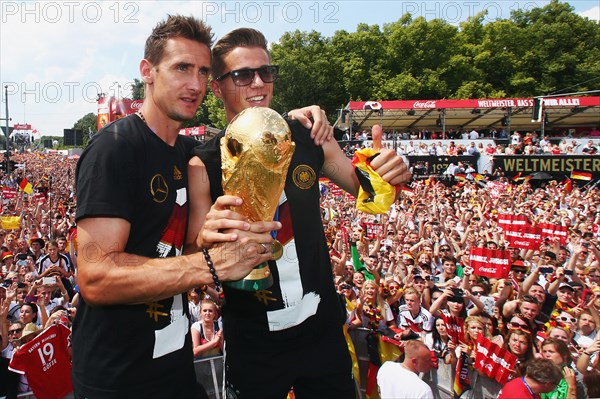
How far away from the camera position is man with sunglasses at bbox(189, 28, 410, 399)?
199cm

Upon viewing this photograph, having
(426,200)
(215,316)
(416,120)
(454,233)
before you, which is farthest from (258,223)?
(416,120)

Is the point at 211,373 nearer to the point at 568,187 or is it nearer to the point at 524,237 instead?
the point at 524,237

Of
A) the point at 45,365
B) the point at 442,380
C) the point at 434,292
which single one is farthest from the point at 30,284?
the point at 442,380

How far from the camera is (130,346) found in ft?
5.57

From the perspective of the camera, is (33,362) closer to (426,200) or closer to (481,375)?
(481,375)

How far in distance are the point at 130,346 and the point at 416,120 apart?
31036mm

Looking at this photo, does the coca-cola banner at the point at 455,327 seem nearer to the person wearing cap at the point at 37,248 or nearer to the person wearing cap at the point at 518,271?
the person wearing cap at the point at 518,271

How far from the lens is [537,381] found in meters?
3.84

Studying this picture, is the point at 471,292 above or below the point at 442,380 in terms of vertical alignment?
above

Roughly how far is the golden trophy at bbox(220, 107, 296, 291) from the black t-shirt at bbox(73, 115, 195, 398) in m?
0.29

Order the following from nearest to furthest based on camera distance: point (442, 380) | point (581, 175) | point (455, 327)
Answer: point (442, 380)
point (455, 327)
point (581, 175)

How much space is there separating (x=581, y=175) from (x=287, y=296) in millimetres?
20796

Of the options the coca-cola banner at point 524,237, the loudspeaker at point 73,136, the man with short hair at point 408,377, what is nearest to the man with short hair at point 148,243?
the man with short hair at point 408,377

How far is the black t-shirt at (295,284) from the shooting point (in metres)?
2.01
